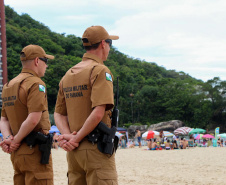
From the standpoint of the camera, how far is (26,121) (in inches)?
147

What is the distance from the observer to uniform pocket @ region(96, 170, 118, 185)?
2879 mm

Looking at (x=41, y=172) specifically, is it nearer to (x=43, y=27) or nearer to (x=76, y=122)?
(x=76, y=122)

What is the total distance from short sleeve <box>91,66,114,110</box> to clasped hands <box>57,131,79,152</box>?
0.32m

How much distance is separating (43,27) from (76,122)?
91026 mm

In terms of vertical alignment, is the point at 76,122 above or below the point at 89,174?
above

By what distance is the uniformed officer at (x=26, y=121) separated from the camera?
12.3 ft

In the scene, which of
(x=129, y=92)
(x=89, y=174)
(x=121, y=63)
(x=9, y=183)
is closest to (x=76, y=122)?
(x=89, y=174)

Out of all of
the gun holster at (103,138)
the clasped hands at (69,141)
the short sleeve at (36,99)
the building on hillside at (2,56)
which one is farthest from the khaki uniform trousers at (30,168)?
the building on hillside at (2,56)

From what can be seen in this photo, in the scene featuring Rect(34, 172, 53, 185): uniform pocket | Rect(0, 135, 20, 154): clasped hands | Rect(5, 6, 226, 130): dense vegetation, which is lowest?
Rect(34, 172, 53, 185): uniform pocket

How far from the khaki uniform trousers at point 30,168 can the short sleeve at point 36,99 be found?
15.5 inches

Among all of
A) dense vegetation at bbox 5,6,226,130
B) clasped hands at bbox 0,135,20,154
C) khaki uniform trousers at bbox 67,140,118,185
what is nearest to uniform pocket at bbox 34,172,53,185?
clasped hands at bbox 0,135,20,154

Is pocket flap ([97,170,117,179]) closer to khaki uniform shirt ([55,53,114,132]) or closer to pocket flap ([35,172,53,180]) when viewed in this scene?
khaki uniform shirt ([55,53,114,132])

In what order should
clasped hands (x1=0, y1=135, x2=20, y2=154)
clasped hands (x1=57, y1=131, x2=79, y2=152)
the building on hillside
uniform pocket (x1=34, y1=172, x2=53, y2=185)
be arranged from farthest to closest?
the building on hillside
clasped hands (x1=0, y1=135, x2=20, y2=154)
uniform pocket (x1=34, y1=172, x2=53, y2=185)
clasped hands (x1=57, y1=131, x2=79, y2=152)

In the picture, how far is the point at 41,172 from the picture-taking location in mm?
3799
